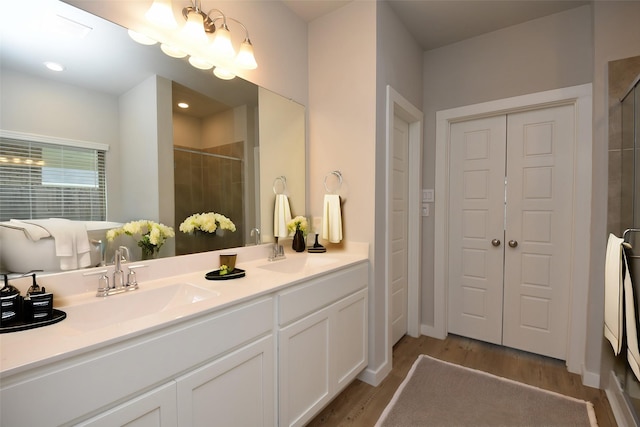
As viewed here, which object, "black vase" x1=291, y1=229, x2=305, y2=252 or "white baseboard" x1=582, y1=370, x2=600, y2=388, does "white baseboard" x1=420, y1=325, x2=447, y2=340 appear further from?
"black vase" x1=291, y1=229, x2=305, y2=252

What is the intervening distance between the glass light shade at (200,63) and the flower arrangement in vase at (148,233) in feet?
2.87

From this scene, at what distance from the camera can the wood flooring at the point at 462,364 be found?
1.69 meters

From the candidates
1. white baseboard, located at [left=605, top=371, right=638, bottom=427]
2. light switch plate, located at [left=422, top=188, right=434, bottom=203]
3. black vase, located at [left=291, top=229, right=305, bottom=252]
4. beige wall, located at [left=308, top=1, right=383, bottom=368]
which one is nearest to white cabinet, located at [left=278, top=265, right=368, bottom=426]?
beige wall, located at [left=308, top=1, right=383, bottom=368]

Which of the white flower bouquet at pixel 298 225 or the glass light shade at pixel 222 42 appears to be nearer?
the glass light shade at pixel 222 42

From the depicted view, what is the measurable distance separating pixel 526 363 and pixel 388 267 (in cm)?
140

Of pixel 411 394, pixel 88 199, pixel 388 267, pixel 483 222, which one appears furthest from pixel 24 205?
pixel 483 222

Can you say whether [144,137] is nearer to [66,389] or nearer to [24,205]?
[24,205]

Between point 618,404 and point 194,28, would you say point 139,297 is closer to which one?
point 194,28

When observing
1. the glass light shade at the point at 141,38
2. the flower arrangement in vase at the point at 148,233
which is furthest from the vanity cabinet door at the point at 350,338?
the glass light shade at the point at 141,38

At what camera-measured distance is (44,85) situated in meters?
1.08

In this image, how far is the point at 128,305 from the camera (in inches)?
45.3

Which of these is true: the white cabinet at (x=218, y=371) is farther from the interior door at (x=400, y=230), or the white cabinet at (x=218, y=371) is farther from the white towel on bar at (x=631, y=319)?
the white towel on bar at (x=631, y=319)

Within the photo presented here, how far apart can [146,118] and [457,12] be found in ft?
7.55

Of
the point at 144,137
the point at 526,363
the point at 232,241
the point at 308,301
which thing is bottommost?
the point at 526,363
